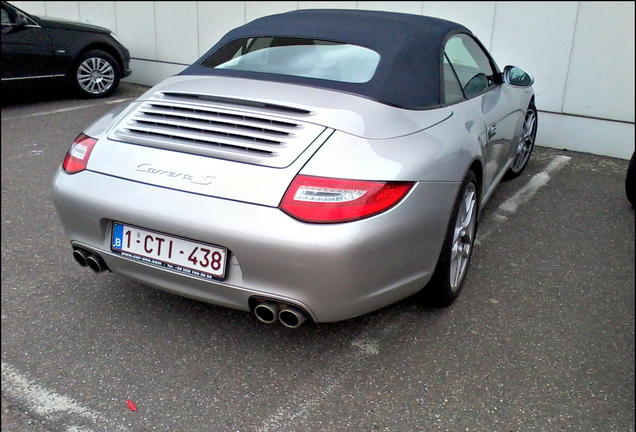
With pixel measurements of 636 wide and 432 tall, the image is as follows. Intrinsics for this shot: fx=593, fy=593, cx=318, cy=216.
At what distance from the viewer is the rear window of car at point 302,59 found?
288 centimetres

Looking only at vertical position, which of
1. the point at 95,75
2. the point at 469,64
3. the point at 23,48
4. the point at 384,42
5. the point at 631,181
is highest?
the point at 384,42

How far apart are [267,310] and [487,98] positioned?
2.00m

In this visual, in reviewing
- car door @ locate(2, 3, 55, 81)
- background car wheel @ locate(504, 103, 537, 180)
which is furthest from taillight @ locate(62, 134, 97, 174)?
car door @ locate(2, 3, 55, 81)

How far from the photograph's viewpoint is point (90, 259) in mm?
2590

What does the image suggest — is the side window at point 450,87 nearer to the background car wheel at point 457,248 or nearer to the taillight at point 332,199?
the background car wheel at point 457,248

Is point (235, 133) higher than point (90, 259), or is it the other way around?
point (235, 133)

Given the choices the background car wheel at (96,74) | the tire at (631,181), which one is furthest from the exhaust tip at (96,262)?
the background car wheel at (96,74)

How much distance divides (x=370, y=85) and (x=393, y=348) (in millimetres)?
1210

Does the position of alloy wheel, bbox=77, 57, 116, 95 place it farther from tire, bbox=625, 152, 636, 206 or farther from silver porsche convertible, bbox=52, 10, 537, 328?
tire, bbox=625, 152, 636, 206

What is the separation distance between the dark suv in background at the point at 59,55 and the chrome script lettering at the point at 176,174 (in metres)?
5.57

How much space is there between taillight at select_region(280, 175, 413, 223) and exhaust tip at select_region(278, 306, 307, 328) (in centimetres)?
38

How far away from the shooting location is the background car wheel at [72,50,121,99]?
Answer: 25.3 feet

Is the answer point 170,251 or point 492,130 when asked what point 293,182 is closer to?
point 170,251

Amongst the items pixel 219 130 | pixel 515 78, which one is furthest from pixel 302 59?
pixel 515 78
